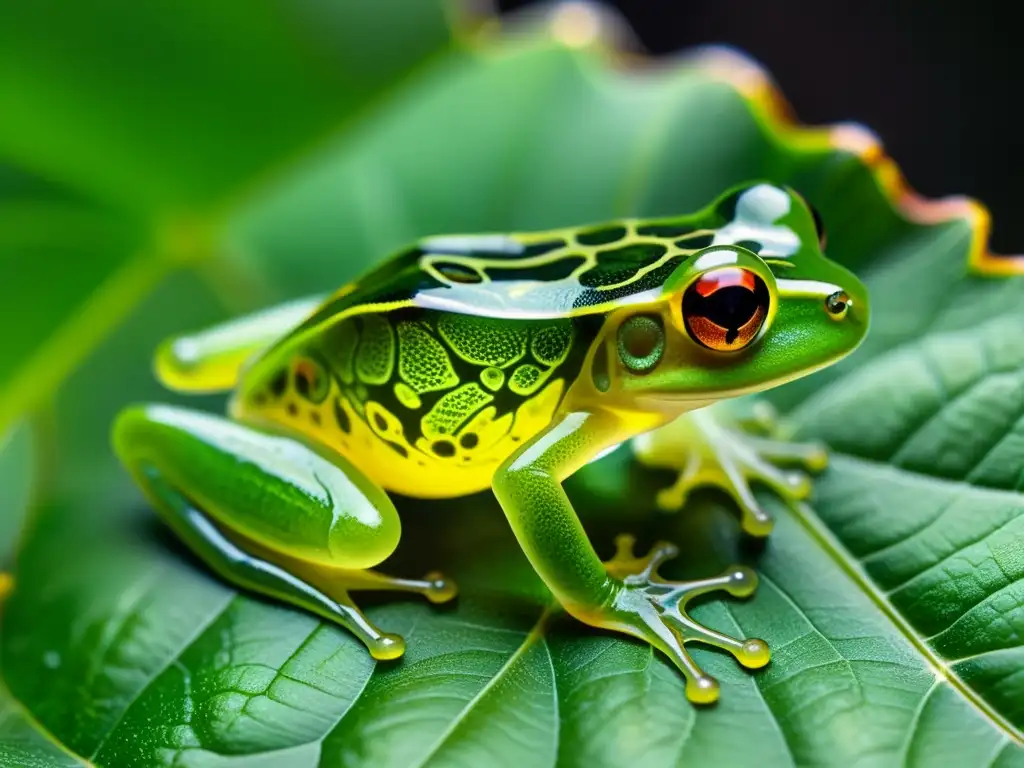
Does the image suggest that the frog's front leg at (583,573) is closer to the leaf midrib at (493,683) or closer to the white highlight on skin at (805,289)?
the leaf midrib at (493,683)

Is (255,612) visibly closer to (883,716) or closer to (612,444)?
(612,444)

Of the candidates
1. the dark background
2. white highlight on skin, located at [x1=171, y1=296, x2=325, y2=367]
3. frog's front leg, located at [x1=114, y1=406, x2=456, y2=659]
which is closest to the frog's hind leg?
white highlight on skin, located at [x1=171, y1=296, x2=325, y2=367]

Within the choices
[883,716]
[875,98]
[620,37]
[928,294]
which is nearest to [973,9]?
[875,98]

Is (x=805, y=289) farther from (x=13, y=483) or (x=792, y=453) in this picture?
(x=13, y=483)

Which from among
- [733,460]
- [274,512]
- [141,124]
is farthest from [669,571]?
[141,124]

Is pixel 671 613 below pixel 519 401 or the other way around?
below

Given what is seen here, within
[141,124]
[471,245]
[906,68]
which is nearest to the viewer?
[471,245]

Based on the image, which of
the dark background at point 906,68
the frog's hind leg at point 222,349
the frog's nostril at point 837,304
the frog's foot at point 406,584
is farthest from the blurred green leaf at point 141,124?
the frog's nostril at point 837,304
